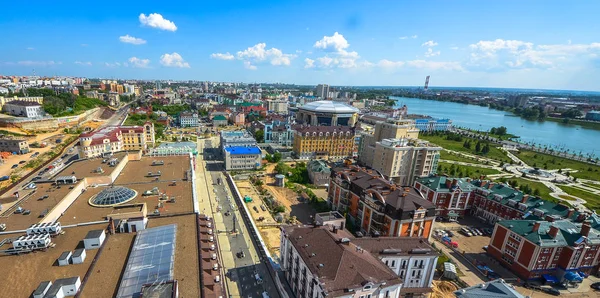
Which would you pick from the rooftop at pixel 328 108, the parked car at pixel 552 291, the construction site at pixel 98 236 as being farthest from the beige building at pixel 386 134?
the rooftop at pixel 328 108

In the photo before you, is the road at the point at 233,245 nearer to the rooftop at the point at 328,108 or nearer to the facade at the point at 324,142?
the facade at the point at 324,142

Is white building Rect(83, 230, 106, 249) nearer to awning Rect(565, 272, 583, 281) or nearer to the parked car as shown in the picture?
the parked car

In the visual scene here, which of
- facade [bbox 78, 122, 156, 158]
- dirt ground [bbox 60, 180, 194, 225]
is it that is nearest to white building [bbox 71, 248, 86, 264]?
dirt ground [bbox 60, 180, 194, 225]

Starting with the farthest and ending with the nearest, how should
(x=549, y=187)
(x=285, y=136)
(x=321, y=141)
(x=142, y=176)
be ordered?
(x=285, y=136) → (x=321, y=141) → (x=549, y=187) → (x=142, y=176)

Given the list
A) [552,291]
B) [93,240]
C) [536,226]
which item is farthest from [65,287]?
[552,291]

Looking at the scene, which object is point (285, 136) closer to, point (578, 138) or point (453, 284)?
point (453, 284)

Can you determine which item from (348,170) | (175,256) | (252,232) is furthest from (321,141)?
(175,256)

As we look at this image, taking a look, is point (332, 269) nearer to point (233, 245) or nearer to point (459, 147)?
point (233, 245)
